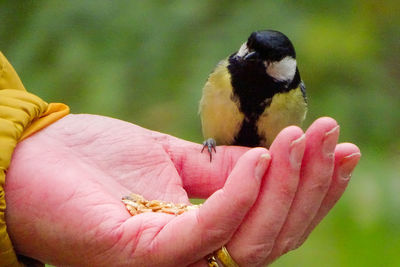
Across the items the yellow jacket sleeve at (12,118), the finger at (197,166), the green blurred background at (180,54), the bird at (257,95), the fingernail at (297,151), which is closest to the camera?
the fingernail at (297,151)

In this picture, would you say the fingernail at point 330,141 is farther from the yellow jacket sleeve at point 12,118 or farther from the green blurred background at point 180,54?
the green blurred background at point 180,54

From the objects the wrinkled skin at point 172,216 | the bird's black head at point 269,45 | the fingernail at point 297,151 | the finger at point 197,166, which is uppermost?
the bird's black head at point 269,45

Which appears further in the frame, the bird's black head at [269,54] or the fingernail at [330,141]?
the bird's black head at [269,54]

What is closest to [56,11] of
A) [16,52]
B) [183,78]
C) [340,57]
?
[16,52]

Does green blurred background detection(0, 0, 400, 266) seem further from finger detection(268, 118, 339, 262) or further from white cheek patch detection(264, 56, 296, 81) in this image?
finger detection(268, 118, 339, 262)

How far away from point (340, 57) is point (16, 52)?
93cm

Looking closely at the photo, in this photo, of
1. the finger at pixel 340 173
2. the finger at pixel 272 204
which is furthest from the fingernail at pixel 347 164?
the finger at pixel 272 204

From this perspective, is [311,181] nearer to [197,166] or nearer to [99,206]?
[99,206]

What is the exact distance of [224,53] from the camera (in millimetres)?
2400

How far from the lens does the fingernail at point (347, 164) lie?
139cm

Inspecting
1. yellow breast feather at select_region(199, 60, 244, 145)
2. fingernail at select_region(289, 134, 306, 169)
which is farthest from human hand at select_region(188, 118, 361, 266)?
yellow breast feather at select_region(199, 60, 244, 145)

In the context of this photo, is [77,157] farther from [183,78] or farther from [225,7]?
[225,7]

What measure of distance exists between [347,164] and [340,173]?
0.02 m

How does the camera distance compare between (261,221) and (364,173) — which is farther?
(364,173)
